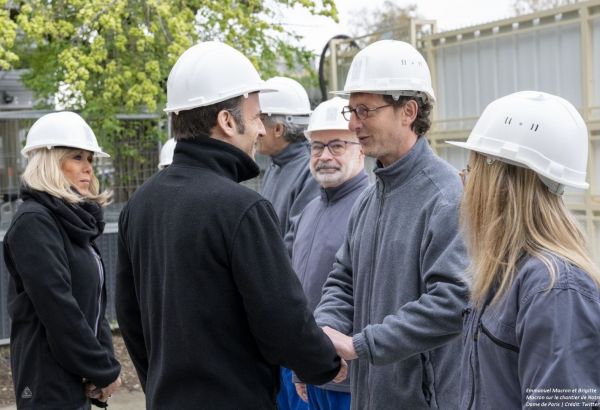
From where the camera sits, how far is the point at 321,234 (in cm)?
457

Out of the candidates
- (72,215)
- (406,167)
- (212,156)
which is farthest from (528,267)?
(72,215)

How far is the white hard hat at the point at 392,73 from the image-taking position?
3.58 meters

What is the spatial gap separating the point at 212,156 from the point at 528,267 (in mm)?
1198

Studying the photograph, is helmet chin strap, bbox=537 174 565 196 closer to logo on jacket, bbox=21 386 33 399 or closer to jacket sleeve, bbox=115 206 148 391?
jacket sleeve, bbox=115 206 148 391

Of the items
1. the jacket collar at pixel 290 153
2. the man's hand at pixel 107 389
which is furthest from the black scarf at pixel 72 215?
the jacket collar at pixel 290 153

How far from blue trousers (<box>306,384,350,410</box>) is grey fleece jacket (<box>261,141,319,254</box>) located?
132 centimetres

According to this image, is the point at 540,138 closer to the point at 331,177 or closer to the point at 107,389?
the point at 331,177

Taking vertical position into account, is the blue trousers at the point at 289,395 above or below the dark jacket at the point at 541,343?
below

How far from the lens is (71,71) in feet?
27.9

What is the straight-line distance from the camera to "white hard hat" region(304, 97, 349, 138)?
16.0ft

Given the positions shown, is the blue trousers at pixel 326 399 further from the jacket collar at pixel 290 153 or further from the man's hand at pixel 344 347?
the jacket collar at pixel 290 153

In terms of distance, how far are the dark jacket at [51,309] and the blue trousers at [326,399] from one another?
1.01 m

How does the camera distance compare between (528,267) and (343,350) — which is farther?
(343,350)

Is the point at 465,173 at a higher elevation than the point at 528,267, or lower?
higher
